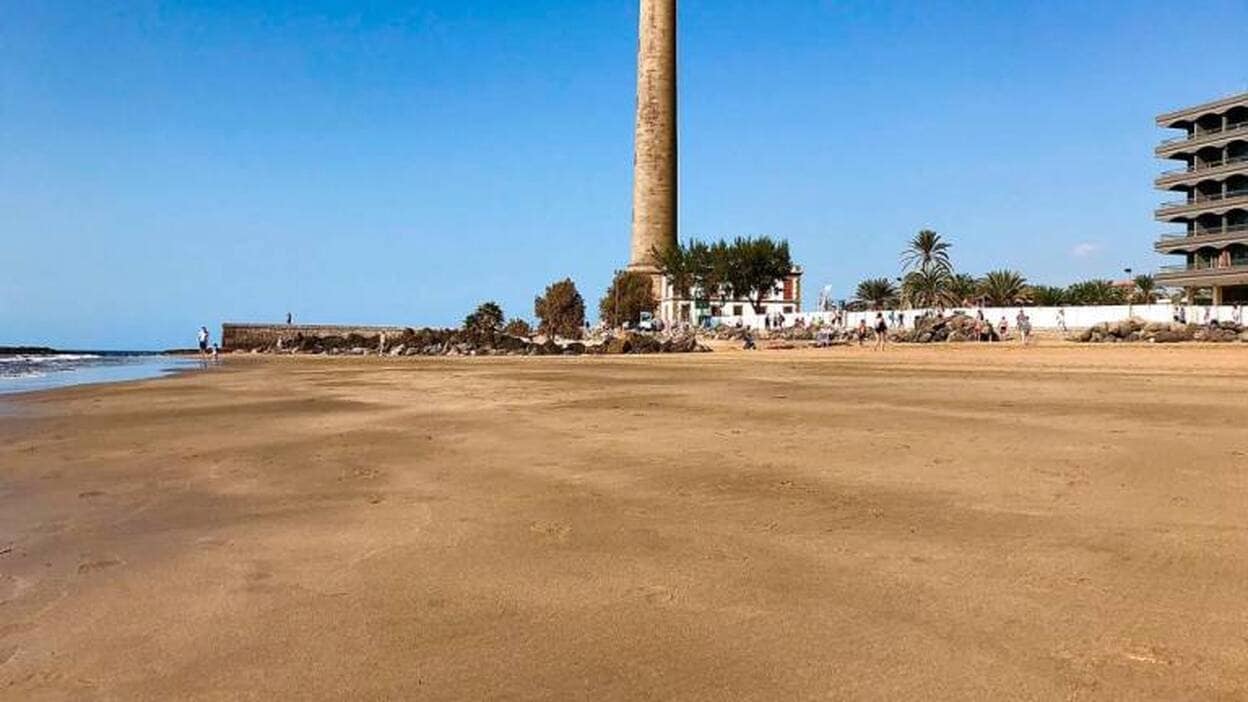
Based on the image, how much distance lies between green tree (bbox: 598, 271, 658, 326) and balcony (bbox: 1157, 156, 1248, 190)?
139ft

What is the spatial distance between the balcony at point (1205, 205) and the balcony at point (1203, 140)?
4.24 m

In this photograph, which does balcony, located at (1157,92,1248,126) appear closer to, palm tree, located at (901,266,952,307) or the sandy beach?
palm tree, located at (901,266,952,307)

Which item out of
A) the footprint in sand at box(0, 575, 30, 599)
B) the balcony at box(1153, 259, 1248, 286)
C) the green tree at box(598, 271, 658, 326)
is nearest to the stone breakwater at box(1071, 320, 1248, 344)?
the balcony at box(1153, 259, 1248, 286)

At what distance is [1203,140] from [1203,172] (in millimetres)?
2672

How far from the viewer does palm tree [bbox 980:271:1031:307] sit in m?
90.0

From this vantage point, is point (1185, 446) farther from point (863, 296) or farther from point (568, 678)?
point (863, 296)

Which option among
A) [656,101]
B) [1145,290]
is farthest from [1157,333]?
[1145,290]

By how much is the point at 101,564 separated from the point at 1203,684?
544cm

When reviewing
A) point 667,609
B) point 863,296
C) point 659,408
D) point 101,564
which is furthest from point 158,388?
point 863,296

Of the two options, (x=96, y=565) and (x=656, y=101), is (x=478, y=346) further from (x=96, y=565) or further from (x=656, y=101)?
(x=96, y=565)

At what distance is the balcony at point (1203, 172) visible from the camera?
69.1 metres

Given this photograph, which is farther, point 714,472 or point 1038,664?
point 714,472

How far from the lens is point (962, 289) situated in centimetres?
9306

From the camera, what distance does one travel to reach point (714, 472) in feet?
24.4
